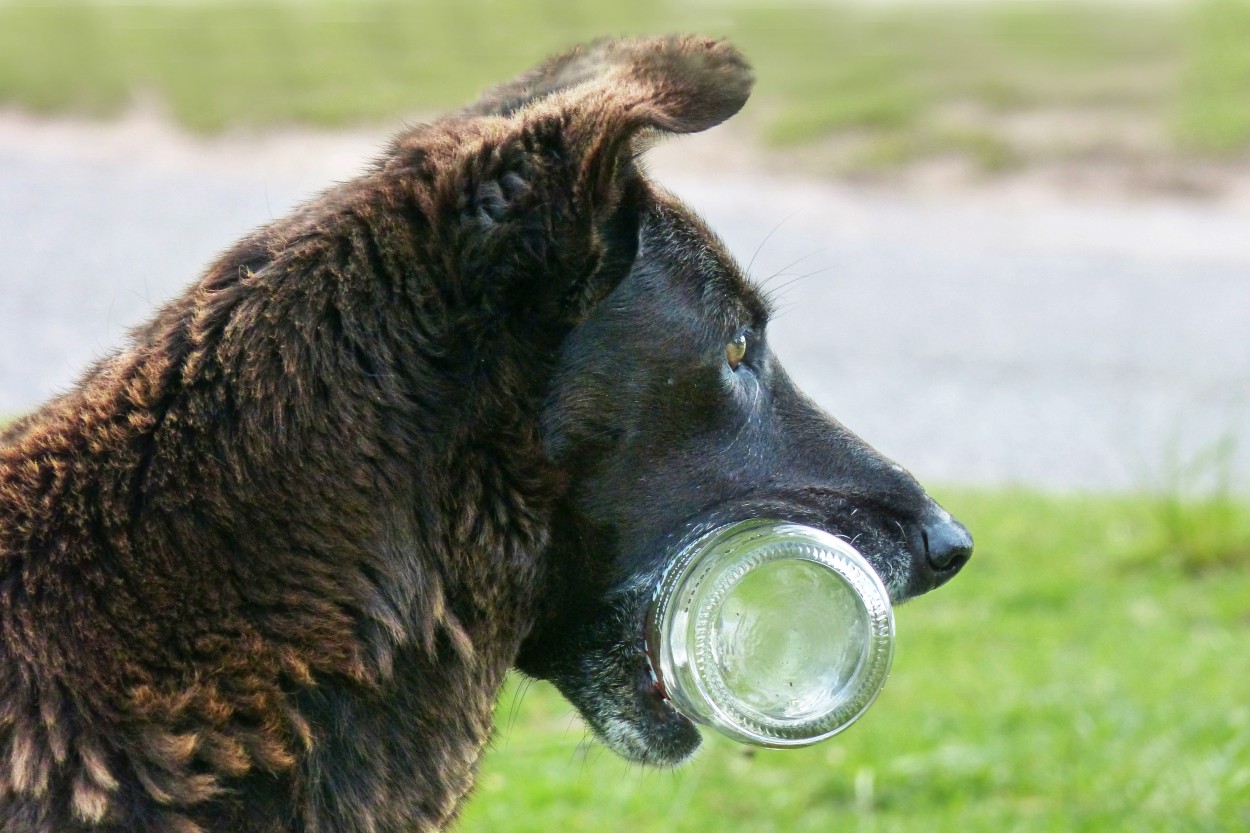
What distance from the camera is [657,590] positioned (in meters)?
2.79

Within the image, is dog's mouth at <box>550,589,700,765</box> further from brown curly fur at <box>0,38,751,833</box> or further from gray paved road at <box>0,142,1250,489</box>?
gray paved road at <box>0,142,1250,489</box>

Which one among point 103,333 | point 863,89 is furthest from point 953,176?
point 103,333

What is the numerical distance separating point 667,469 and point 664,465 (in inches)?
0.4

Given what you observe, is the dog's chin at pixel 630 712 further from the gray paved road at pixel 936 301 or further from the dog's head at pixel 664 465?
the gray paved road at pixel 936 301

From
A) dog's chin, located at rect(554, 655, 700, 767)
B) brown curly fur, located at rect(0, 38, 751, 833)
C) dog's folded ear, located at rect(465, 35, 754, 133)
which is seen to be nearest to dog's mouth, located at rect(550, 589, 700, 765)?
dog's chin, located at rect(554, 655, 700, 767)

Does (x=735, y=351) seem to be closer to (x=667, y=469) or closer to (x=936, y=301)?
(x=667, y=469)

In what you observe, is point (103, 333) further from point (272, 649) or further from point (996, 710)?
point (272, 649)

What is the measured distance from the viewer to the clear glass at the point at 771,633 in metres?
2.75

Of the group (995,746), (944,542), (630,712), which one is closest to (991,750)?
(995,746)

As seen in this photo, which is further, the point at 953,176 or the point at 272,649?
the point at 953,176

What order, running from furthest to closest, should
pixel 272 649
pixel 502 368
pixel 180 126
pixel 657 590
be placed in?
pixel 180 126
pixel 657 590
pixel 502 368
pixel 272 649

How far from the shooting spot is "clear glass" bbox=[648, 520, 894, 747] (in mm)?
2752

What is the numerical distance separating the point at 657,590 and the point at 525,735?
2913 mm

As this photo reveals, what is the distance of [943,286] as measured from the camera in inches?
611
